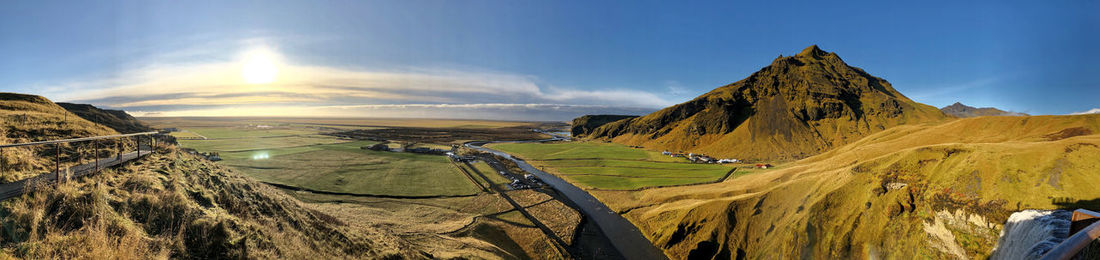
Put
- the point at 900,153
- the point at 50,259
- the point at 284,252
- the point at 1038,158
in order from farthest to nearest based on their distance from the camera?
the point at 900,153, the point at 1038,158, the point at 284,252, the point at 50,259

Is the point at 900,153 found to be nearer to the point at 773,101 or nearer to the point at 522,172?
the point at 522,172

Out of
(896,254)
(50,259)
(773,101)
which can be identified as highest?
(773,101)

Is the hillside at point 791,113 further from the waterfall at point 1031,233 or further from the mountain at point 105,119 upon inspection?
the mountain at point 105,119

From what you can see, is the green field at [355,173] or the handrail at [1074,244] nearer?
the handrail at [1074,244]

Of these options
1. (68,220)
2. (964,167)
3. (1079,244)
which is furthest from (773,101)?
(68,220)

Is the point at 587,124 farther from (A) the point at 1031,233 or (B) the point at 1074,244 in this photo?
(B) the point at 1074,244

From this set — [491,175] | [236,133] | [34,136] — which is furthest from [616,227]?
[236,133]

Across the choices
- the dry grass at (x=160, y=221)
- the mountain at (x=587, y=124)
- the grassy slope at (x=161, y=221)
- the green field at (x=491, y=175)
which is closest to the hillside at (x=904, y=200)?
the green field at (x=491, y=175)
